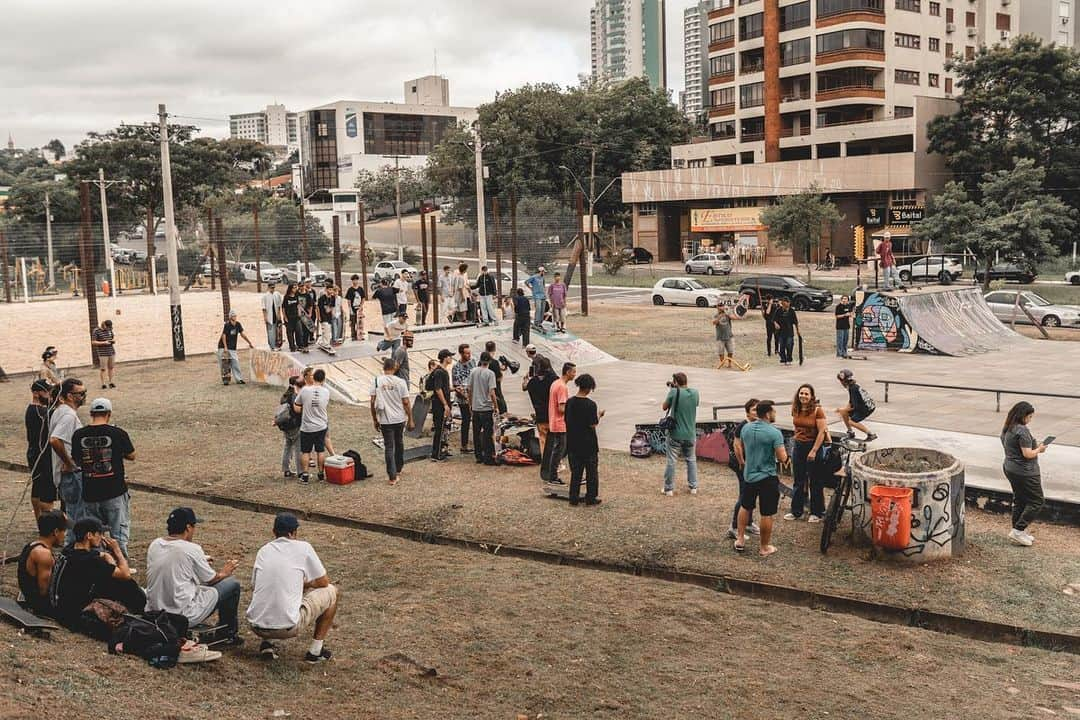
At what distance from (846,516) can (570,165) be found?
239ft

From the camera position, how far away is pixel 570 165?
269ft

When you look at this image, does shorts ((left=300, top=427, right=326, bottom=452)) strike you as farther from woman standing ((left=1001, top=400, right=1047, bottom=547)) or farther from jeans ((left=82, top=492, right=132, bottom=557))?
woman standing ((left=1001, top=400, right=1047, bottom=547))

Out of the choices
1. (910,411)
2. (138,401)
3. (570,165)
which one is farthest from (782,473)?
Answer: (570,165)

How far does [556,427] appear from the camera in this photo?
507 inches

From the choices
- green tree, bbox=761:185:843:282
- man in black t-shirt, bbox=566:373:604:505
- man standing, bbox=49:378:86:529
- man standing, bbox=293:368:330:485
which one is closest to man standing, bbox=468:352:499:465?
man standing, bbox=293:368:330:485

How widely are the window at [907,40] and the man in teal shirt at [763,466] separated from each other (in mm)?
69612

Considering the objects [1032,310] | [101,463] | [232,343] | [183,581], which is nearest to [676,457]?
[101,463]

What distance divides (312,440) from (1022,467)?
856cm

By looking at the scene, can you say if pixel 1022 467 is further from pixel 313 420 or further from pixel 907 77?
pixel 907 77

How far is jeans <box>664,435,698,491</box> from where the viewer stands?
12273 mm

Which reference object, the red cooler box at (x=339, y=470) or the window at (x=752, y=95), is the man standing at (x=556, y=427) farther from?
the window at (x=752, y=95)

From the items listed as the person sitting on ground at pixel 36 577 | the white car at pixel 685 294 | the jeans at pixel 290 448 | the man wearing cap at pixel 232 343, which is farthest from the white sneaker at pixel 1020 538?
the white car at pixel 685 294

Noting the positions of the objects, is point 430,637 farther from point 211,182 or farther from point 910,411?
point 211,182

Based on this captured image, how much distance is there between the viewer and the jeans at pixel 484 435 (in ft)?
47.3
